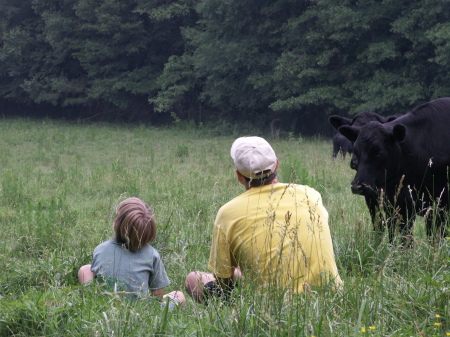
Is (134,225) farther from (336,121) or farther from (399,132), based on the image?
(336,121)

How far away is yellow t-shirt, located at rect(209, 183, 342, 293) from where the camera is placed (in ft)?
11.6

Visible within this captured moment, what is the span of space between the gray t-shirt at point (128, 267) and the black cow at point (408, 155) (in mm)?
2093

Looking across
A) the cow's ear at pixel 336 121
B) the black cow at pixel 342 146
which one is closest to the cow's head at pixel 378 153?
the cow's ear at pixel 336 121

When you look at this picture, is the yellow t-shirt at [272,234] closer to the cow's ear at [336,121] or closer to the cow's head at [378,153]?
the cow's head at [378,153]

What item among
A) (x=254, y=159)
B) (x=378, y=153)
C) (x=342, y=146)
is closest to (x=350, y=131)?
(x=378, y=153)

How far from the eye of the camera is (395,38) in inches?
997

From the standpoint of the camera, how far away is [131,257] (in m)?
4.18

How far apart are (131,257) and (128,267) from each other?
8cm

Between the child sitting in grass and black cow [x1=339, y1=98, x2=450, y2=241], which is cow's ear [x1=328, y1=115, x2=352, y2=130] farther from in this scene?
the child sitting in grass

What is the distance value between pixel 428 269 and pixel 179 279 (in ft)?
6.09

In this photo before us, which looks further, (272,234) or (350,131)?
(350,131)

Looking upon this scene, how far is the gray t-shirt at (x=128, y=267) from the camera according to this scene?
406 cm

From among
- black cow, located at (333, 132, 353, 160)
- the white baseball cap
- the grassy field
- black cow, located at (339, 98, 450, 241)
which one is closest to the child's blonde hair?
the grassy field

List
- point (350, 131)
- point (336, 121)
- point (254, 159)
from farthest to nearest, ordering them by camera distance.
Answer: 1. point (336, 121)
2. point (350, 131)
3. point (254, 159)
